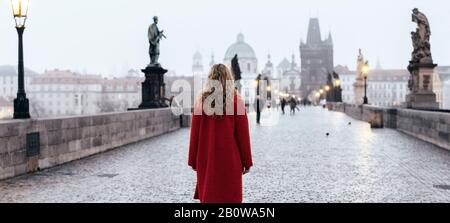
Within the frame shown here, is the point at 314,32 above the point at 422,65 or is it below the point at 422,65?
above

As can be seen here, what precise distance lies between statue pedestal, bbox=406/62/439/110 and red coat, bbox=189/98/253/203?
1948 cm

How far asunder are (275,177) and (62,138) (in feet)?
14.8

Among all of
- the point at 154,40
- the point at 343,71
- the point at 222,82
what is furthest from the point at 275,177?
the point at 343,71

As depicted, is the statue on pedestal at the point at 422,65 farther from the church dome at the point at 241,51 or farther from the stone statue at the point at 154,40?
the church dome at the point at 241,51

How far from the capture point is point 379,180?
30.5ft

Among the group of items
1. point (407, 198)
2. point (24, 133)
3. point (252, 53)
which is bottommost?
point (407, 198)

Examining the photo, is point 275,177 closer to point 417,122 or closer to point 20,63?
point 20,63

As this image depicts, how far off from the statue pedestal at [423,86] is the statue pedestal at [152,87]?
10144mm

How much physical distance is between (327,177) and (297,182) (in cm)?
80

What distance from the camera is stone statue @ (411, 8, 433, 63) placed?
22.8 metres

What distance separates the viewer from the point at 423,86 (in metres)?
23.4
